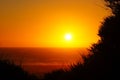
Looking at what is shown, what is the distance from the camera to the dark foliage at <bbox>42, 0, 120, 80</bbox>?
19.1 metres

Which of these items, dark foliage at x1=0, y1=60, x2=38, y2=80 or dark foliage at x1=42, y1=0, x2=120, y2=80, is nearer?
dark foliage at x1=42, y1=0, x2=120, y2=80

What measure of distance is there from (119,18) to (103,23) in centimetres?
127

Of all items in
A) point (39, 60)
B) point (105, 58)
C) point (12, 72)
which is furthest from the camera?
point (39, 60)

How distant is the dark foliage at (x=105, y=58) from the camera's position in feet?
62.6

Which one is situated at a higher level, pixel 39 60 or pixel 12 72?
pixel 39 60

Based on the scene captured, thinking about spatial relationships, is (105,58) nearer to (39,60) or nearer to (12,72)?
(12,72)

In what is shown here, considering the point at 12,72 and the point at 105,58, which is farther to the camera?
the point at 12,72

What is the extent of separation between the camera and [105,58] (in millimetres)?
19781

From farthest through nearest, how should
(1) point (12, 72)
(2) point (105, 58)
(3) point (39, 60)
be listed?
(3) point (39, 60), (1) point (12, 72), (2) point (105, 58)

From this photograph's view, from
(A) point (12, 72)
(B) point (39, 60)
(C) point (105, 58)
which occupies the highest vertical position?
(B) point (39, 60)

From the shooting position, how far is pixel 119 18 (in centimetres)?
2112

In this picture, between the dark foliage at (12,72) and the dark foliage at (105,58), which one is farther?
the dark foliage at (12,72)

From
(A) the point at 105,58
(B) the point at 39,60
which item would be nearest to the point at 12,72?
(A) the point at 105,58

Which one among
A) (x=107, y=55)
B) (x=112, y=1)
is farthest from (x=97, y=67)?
(x=112, y=1)
